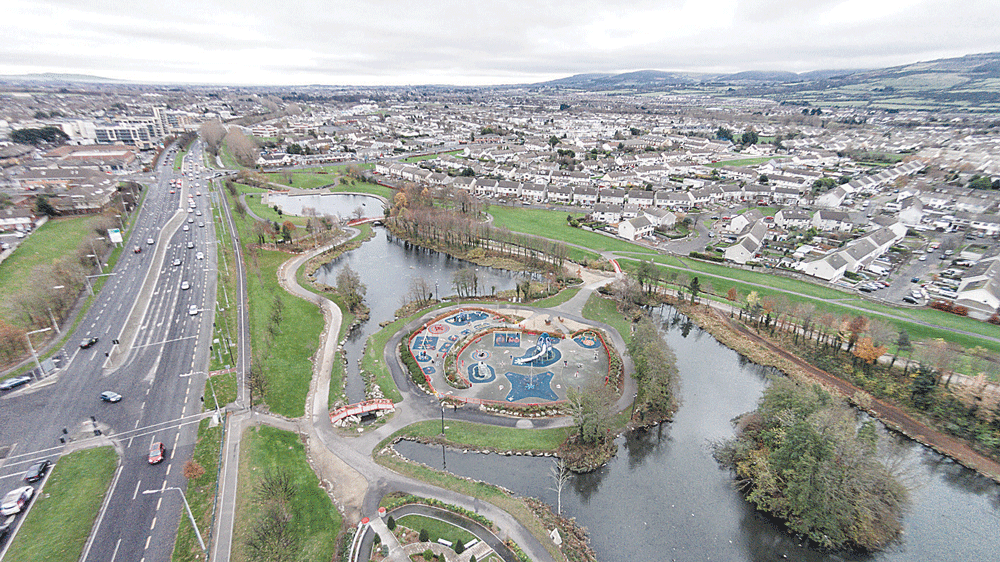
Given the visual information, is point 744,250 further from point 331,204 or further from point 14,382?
point 331,204

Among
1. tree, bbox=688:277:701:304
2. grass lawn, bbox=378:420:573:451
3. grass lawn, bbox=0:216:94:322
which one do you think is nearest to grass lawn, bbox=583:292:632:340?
tree, bbox=688:277:701:304

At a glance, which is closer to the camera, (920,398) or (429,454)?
(429,454)

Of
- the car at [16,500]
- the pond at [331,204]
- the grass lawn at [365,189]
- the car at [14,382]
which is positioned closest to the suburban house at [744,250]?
the pond at [331,204]

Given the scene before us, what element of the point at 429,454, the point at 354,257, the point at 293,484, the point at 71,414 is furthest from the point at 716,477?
the point at 354,257

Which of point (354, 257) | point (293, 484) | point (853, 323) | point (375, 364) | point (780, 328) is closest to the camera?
point (293, 484)

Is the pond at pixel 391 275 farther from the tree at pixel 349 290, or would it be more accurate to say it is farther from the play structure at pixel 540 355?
the play structure at pixel 540 355

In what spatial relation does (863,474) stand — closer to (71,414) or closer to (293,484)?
(293,484)
